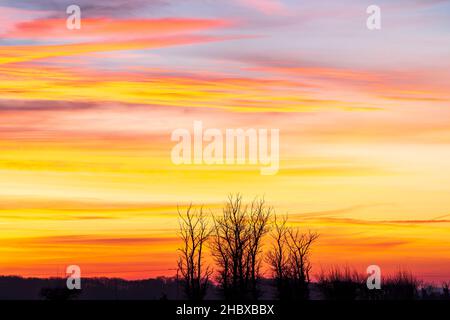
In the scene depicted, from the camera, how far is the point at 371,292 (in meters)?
76.3

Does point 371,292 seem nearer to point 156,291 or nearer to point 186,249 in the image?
point 186,249

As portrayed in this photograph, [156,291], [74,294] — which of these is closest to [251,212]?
[74,294]
